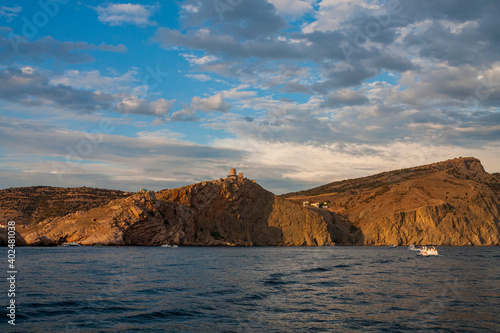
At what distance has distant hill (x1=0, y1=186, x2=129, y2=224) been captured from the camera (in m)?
148

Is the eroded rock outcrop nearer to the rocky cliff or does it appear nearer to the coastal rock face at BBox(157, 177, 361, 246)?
the rocky cliff

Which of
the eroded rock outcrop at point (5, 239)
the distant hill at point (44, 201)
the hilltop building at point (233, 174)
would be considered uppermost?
the hilltop building at point (233, 174)

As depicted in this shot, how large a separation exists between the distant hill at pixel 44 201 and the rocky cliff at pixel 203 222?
2907cm

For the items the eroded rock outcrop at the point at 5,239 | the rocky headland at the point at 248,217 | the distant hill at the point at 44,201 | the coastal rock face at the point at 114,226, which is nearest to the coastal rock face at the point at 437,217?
the rocky headland at the point at 248,217

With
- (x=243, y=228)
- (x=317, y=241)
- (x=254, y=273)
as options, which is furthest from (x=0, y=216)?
(x=254, y=273)

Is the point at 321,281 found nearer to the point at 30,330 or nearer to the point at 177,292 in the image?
the point at 177,292

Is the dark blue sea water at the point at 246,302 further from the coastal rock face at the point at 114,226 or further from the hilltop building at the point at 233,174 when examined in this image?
the hilltop building at the point at 233,174

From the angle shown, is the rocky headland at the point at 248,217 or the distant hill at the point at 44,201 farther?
the distant hill at the point at 44,201

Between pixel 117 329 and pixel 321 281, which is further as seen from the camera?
pixel 321 281

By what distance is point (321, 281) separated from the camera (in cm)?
4103

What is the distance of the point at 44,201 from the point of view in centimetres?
16275

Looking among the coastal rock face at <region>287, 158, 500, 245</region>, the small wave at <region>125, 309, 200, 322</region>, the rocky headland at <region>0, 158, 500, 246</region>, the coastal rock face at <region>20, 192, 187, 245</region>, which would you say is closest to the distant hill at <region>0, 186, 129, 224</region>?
the rocky headland at <region>0, 158, 500, 246</region>

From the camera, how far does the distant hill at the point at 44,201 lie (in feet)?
485

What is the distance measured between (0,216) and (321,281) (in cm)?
13526
